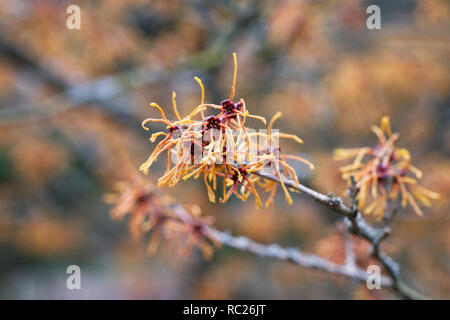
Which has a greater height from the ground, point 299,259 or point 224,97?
point 224,97

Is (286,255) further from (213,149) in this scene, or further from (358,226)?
(213,149)

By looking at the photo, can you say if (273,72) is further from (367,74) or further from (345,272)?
(345,272)

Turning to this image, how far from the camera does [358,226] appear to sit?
2.23ft

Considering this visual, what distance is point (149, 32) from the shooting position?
2.41 meters

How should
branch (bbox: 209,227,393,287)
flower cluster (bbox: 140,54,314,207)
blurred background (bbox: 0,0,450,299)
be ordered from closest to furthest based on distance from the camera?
flower cluster (bbox: 140,54,314,207) → branch (bbox: 209,227,393,287) → blurred background (bbox: 0,0,450,299)

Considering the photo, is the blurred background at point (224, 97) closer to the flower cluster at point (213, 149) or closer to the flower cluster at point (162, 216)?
the flower cluster at point (162, 216)

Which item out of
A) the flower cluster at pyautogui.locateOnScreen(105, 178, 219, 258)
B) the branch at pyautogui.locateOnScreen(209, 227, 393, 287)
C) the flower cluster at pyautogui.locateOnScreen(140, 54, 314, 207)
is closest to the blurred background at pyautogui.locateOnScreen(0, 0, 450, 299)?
the branch at pyautogui.locateOnScreen(209, 227, 393, 287)

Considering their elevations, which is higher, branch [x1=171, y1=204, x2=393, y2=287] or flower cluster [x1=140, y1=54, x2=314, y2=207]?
flower cluster [x1=140, y1=54, x2=314, y2=207]

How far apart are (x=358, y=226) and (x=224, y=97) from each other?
1.95 meters

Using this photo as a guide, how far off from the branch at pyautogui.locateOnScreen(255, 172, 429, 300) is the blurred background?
0.89 ft

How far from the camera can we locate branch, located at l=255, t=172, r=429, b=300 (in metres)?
0.60

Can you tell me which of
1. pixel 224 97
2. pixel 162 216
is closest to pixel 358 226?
pixel 162 216

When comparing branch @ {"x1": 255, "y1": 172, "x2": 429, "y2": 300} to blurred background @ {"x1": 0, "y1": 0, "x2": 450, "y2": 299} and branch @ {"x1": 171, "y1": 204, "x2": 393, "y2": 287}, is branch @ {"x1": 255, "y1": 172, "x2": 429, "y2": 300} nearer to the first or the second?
branch @ {"x1": 171, "y1": 204, "x2": 393, "y2": 287}

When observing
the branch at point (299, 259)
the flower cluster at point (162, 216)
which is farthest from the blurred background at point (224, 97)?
the flower cluster at point (162, 216)
